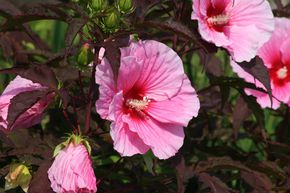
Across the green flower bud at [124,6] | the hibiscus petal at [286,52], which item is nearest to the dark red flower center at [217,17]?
the green flower bud at [124,6]

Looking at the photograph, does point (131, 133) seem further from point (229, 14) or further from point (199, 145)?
point (199, 145)

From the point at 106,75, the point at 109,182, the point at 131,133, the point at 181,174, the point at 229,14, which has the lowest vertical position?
the point at 109,182

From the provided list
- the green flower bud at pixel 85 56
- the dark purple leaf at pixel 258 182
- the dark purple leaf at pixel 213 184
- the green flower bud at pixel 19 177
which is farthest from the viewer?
the dark purple leaf at pixel 258 182

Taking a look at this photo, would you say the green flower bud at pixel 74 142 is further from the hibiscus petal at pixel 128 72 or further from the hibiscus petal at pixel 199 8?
the hibiscus petal at pixel 199 8

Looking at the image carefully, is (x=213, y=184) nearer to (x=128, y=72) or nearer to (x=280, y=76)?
(x=128, y=72)

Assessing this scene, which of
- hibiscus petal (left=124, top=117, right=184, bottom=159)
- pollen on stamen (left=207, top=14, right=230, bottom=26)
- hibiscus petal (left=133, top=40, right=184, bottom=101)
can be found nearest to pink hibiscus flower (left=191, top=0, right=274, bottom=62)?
pollen on stamen (left=207, top=14, right=230, bottom=26)

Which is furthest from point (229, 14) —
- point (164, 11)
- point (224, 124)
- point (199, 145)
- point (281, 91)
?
point (224, 124)

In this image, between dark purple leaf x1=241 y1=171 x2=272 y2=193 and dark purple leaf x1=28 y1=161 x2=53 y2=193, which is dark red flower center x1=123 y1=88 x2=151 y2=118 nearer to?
dark purple leaf x1=28 y1=161 x2=53 y2=193
